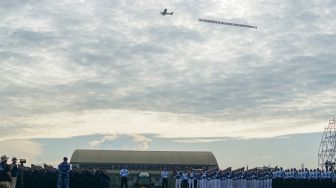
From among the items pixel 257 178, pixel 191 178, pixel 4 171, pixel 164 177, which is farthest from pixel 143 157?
pixel 4 171

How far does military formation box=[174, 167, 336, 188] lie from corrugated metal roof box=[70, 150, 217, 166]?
46151 mm

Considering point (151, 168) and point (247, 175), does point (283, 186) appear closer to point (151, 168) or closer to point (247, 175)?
point (247, 175)

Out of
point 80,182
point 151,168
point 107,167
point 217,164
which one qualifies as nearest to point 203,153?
point 217,164

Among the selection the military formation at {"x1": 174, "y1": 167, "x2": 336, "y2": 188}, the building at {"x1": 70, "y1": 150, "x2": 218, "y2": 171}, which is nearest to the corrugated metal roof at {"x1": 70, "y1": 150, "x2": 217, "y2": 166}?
the building at {"x1": 70, "y1": 150, "x2": 218, "y2": 171}

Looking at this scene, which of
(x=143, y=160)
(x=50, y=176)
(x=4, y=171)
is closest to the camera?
(x=4, y=171)

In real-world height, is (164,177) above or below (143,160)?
below

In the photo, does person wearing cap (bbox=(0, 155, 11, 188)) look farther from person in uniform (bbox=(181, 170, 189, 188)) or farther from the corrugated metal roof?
the corrugated metal roof

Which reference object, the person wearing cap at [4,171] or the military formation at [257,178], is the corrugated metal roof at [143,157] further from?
the person wearing cap at [4,171]

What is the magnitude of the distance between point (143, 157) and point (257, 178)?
5007 centimetres

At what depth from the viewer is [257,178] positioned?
3781 cm

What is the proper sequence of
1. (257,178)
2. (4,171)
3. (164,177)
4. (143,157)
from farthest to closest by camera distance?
(143,157) < (164,177) < (257,178) < (4,171)

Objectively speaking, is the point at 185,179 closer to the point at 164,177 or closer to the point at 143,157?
the point at 164,177

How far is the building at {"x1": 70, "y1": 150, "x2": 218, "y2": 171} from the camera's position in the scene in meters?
84.0

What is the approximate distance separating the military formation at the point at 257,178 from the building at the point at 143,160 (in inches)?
1770
